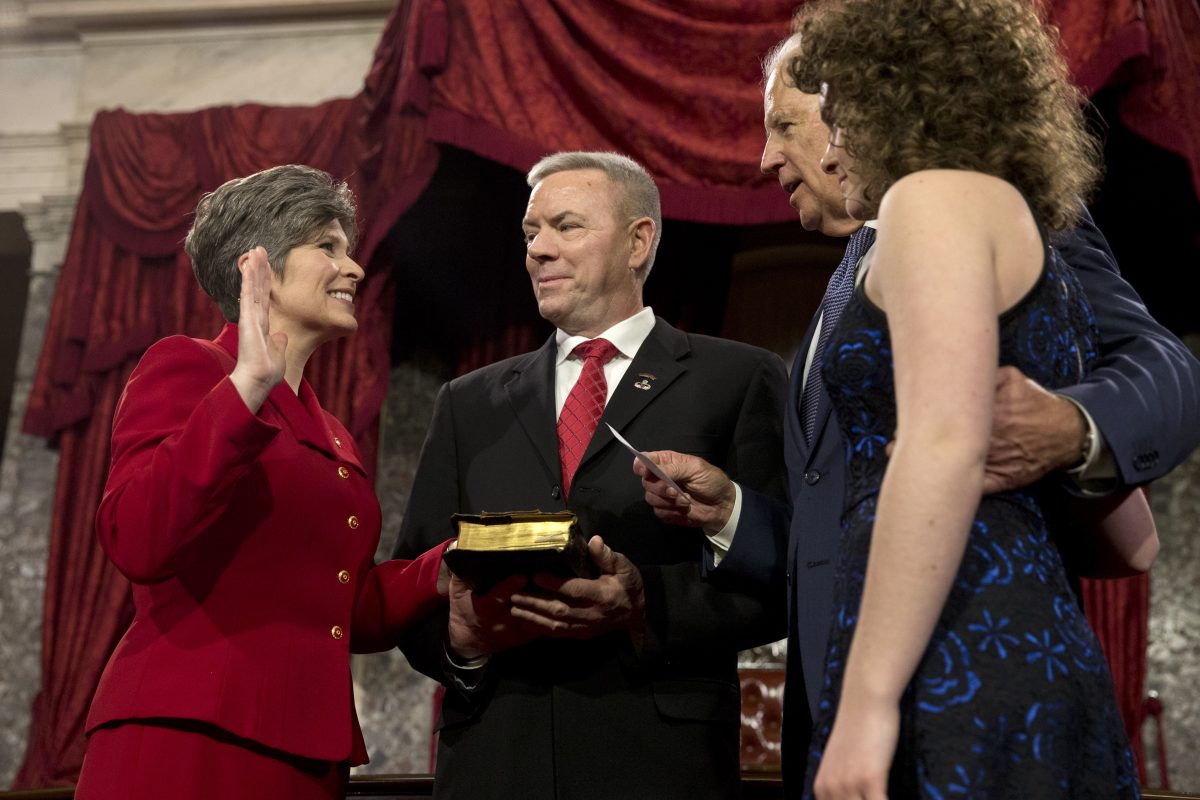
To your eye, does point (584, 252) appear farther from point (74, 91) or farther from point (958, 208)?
point (74, 91)

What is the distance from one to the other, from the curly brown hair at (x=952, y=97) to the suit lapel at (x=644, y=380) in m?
0.89

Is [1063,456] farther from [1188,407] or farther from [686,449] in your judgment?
[686,449]

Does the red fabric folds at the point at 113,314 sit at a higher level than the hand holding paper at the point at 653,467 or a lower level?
higher

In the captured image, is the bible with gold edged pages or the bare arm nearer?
the bare arm

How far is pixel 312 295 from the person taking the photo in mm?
2277

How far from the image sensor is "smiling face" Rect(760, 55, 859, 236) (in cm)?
227

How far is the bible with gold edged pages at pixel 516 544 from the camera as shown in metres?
1.82

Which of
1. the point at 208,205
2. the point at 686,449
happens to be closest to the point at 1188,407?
the point at 686,449

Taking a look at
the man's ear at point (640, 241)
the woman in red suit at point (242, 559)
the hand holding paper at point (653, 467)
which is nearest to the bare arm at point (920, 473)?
the hand holding paper at point (653, 467)

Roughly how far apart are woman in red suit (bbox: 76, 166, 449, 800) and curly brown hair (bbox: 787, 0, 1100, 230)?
935mm

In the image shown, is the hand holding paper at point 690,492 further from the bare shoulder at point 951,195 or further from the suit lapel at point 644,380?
the bare shoulder at point 951,195

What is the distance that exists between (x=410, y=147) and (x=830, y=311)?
2.98m

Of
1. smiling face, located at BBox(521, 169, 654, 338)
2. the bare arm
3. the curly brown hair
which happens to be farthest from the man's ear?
the bare arm

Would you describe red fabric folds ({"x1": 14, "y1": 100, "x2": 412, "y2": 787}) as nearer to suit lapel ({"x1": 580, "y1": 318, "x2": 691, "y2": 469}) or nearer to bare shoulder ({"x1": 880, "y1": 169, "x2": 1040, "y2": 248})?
suit lapel ({"x1": 580, "y1": 318, "x2": 691, "y2": 469})
